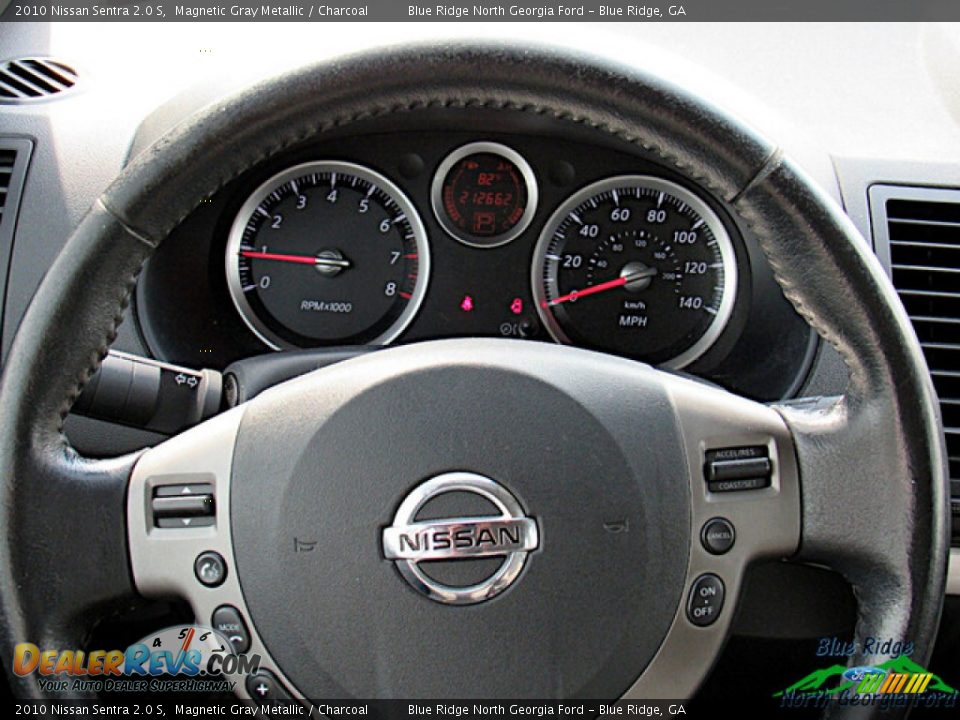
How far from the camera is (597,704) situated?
1.08 metres

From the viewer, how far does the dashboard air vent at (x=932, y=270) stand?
1.70 meters

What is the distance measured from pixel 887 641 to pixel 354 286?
4.06 feet

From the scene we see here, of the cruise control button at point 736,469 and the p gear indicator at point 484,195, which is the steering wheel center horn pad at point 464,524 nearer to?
the cruise control button at point 736,469

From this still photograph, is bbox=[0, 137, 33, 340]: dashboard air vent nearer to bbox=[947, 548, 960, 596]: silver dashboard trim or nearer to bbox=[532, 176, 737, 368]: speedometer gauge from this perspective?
bbox=[532, 176, 737, 368]: speedometer gauge

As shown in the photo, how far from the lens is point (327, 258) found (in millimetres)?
2076

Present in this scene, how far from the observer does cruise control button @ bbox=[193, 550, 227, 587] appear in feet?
3.58

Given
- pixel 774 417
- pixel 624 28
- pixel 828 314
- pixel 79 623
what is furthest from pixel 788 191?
pixel 624 28

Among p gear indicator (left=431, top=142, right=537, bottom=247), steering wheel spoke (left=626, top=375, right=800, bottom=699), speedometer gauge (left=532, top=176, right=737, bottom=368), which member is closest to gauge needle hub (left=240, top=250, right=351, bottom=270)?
p gear indicator (left=431, top=142, right=537, bottom=247)

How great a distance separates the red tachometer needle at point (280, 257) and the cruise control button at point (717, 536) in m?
1.15

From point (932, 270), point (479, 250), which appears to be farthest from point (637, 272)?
point (932, 270)

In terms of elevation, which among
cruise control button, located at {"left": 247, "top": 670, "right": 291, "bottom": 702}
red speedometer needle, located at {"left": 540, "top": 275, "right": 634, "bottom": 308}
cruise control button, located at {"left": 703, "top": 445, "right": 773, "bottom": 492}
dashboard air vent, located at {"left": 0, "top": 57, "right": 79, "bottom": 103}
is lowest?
cruise control button, located at {"left": 247, "top": 670, "right": 291, "bottom": 702}

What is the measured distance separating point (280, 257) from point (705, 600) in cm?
120

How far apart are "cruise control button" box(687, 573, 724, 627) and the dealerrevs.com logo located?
0.43m
